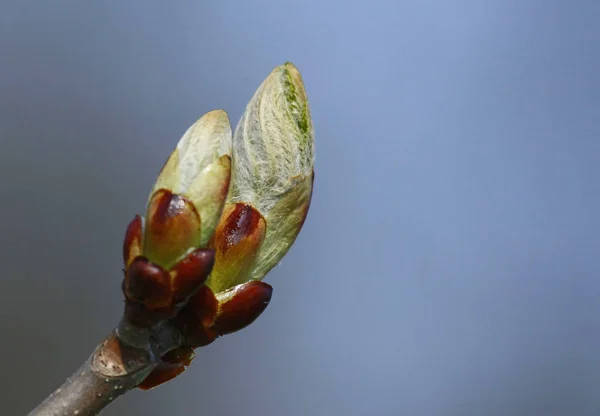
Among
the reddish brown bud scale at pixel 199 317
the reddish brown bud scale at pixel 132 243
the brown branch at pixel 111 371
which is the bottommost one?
the brown branch at pixel 111 371

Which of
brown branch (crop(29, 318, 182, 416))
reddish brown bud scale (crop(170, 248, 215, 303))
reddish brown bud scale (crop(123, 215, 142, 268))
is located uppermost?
reddish brown bud scale (crop(123, 215, 142, 268))

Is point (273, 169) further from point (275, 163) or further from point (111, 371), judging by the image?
point (111, 371)

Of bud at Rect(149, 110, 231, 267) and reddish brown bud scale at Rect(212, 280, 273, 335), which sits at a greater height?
bud at Rect(149, 110, 231, 267)

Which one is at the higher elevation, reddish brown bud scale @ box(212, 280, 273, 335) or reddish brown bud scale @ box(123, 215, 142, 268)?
reddish brown bud scale @ box(123, 215, 142, 268)

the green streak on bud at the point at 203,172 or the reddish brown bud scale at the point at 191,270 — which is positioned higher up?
the green streak on bud at the point at 203,172

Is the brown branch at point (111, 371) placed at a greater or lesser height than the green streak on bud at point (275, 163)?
lesser
